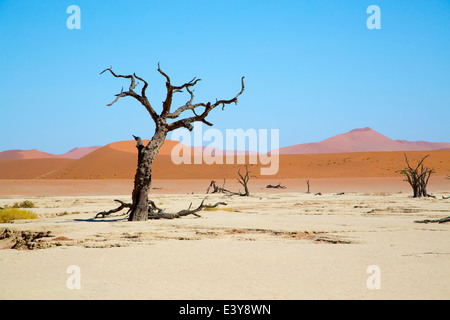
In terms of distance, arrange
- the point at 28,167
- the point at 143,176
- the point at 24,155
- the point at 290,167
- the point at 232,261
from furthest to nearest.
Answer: the point at 24,155 → the point at 28,167 → the point at 290,167 → the point at 143,176 → the point at 232,261

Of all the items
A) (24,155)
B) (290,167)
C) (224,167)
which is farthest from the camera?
(24,155)

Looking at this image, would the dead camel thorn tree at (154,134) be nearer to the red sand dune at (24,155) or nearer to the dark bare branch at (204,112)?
the dark bare branch at (204,112)

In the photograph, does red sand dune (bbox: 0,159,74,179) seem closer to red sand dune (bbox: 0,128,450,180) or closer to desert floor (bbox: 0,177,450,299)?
red sand dune (bbox: 0,128,450,180)

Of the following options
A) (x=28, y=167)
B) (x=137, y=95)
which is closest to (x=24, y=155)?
(x=28, y=167)

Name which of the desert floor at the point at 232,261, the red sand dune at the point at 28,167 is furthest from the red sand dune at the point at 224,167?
the desert floor at the point at 232,261

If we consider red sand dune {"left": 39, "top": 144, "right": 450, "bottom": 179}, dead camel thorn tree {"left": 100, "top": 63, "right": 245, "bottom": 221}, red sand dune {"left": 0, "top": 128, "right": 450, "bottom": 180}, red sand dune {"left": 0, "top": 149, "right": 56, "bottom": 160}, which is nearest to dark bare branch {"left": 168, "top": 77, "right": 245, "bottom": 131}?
dead camel thorn tree {"left": 100, "top": 63, "right": 245, "bottom": 221}

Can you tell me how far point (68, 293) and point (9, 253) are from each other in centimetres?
303

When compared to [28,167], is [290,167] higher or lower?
lower

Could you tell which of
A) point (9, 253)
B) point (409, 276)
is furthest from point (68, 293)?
point (409, 276)

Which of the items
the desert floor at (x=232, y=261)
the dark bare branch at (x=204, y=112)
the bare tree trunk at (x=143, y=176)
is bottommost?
the desert floor at (x=232, y=261)

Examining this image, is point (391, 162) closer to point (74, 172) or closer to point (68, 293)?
point (74, 172)

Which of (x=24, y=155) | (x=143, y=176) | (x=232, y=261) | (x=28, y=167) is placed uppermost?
(x=24, y=155)

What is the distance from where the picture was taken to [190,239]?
27.7 feet

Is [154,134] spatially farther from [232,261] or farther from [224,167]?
[224,167]
